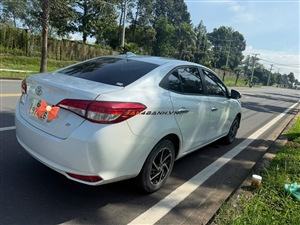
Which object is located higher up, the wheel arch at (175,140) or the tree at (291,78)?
the tree at (291,78)

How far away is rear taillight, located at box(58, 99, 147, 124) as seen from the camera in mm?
2316

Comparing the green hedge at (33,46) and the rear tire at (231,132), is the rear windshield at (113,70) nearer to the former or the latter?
the rear tire at (231,132)

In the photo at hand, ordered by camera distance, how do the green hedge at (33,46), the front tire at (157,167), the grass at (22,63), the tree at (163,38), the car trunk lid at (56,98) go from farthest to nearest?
the tree at (163,38) → the green hedge at (33,46) → the grass at (22,63) → the front tire at (157,167) → the car trunk lid at (56,98)

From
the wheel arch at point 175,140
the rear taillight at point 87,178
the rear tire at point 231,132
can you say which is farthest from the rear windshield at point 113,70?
the rear tire at point 231,132

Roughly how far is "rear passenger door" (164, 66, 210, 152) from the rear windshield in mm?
378

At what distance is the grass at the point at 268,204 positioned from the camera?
2.66m

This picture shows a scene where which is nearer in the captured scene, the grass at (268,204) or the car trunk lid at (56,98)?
the car trunk lid at (56,98)

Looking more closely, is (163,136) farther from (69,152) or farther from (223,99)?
(223,99)

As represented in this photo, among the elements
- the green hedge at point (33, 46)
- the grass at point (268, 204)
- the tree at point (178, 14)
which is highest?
the tree at point (178, 14)

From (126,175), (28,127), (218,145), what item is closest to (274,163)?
(218,145)

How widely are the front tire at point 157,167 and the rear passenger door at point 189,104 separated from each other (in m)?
0.31

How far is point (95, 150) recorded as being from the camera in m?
2.29

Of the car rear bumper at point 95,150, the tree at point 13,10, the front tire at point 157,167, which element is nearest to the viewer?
the car rear bumper at point 95,150

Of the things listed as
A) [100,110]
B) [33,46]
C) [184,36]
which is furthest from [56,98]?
[184,36]
